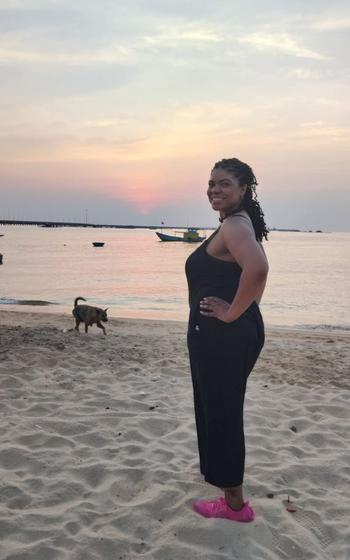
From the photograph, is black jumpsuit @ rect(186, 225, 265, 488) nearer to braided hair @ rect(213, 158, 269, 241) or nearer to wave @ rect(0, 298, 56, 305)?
braided hair @ rect(213, 158, 269, 241)

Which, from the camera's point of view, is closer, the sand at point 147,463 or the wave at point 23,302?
the sand at point 147,463

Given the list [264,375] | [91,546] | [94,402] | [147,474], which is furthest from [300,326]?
[91,546]

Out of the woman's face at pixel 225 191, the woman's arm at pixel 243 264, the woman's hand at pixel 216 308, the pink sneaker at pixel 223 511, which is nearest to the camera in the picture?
the woman's arm at pixel 243 264

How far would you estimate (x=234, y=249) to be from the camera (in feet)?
8.87

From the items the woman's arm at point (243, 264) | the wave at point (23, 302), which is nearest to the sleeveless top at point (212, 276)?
the woman's arm at point (243, 264)

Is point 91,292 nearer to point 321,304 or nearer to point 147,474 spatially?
point 321,304

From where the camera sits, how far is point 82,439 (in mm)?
4539

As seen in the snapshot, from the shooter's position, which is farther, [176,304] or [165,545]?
[176,304]

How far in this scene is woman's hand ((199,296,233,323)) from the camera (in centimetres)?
279

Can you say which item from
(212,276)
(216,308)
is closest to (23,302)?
(212,276)

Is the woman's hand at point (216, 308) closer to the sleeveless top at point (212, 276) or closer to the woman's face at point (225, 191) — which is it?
the sleeveless top at point (212, 276)

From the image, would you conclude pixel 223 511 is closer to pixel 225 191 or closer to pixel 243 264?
pixel 243 264

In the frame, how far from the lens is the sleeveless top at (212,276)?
2.88 m

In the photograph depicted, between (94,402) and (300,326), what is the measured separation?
11.4 metres
